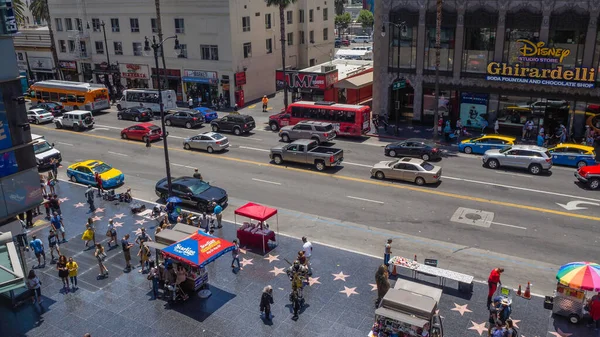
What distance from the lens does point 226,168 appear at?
3762 cm

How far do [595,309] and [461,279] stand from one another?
4.56 m

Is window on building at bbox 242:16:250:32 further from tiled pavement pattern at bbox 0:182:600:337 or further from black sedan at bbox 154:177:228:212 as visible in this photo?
tiled pavement pattern at bbox 0:182:600:337

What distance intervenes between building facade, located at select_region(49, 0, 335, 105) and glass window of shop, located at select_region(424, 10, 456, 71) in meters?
22.3

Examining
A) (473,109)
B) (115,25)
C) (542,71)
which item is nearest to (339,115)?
(473,109)

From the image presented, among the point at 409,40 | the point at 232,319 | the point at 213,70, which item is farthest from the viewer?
the point at 213,70

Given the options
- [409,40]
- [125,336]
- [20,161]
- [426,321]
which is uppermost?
[409,40]

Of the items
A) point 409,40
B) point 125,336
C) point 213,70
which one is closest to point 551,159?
point 409,40

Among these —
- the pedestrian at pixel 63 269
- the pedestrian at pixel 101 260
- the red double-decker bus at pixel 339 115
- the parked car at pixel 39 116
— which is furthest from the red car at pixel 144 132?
the pedestrian at pixel 63 269

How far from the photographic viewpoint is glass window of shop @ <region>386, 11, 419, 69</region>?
45.1m

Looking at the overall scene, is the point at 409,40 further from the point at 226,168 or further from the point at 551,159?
the point at 226,168

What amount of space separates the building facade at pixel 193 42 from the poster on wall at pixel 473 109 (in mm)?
25213

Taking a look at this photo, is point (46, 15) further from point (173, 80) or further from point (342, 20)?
point (342, 20)

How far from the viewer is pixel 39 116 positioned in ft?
176

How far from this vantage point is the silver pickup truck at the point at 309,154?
35938 millimetres
